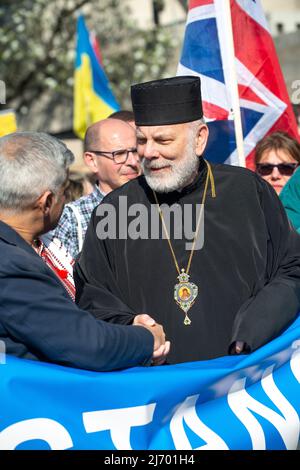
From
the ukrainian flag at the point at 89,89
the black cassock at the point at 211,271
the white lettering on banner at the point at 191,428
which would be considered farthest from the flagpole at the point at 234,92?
the ukrainian flag at the point at 89,89

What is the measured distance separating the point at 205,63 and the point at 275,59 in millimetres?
654

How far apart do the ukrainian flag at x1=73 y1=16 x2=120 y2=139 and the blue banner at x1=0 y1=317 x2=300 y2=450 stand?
19.3ft

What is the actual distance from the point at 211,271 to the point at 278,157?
2235mm

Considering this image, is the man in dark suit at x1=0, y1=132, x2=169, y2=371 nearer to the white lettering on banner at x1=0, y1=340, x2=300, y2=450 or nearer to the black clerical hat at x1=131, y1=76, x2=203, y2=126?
the white lettering on banner at x1=0, y1=340, x2=300, y2=450

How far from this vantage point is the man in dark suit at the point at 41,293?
2.91 m

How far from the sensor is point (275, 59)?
19.0 feet

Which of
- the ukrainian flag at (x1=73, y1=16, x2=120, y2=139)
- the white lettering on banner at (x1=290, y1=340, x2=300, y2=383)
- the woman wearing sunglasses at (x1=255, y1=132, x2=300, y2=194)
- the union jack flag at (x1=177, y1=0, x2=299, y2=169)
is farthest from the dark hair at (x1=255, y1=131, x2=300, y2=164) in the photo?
the ukrainian flag at (x1=73, y1=16, x2=120, y2=139)

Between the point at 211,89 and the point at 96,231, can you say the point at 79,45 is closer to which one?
the point at 211,89

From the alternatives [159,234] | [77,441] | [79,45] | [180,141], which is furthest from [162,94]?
[79,45]

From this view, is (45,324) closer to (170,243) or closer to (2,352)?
(2,352)

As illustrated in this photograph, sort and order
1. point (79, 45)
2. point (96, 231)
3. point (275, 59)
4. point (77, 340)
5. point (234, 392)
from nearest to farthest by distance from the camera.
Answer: point (77, 340) → point (234, 392) → point (96, 231) → point (275, 59) → point (79, 45)

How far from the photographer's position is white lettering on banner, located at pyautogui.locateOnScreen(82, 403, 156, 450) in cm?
305

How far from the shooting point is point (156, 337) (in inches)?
131

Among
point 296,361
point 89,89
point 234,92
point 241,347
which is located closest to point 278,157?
point 234,92
